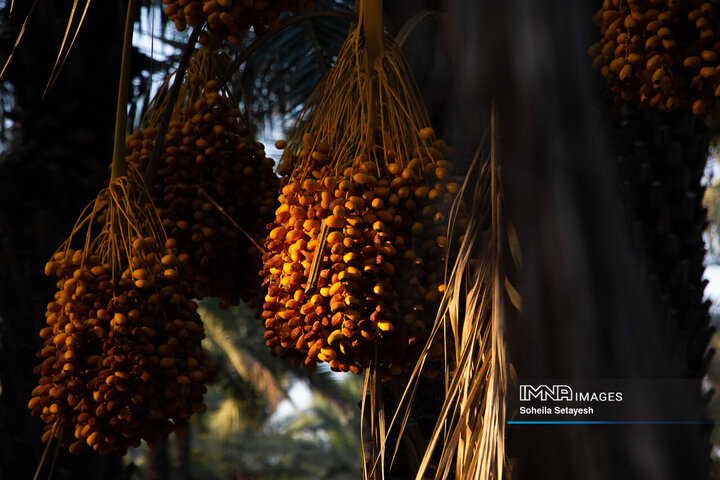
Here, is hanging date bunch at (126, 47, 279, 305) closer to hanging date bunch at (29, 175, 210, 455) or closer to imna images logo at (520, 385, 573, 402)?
hanging date bunch at (29, 175, 210, 455)

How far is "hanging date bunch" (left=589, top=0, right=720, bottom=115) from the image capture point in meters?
0.93

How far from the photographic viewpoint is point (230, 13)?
99 cm

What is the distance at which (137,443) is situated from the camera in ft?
3.50

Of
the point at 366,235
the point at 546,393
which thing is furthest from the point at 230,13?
the point at 546,393

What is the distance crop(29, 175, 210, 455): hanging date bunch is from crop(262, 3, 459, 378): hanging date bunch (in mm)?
163

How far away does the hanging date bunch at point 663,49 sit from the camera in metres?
0.93

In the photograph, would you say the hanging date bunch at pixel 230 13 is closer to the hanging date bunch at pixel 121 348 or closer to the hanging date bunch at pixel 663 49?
the hanging date bunch at pixel 121 348

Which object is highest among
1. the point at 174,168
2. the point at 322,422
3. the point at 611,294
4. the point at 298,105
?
the point at 322,422

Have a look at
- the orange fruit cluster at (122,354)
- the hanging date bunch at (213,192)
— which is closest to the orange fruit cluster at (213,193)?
the hanging date bunch at (213,192)

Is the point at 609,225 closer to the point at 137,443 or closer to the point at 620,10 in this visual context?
the point at 620,10

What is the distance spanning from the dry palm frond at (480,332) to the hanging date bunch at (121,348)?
0.37m

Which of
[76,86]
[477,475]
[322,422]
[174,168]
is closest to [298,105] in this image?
[76,86]

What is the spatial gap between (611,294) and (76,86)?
7.11ft

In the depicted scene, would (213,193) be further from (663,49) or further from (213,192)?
(663,49)
